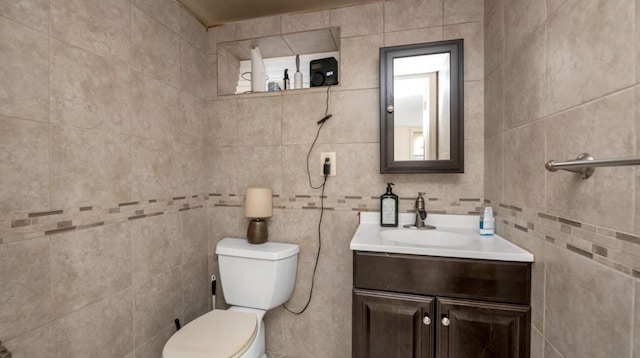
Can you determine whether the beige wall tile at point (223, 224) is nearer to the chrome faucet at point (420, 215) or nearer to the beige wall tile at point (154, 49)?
the beige wall tile at point (154, 49)

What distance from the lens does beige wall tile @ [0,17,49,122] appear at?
84cm

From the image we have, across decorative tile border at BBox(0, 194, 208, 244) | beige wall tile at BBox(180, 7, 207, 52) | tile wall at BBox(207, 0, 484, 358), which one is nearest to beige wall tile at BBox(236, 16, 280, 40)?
tile wall at BBox(207, 0, 484, 358)

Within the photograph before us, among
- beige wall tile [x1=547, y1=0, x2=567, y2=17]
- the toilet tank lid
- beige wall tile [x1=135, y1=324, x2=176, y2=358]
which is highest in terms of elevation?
beige wall tile [x1=547, y1=0, x2=567, y2=17]

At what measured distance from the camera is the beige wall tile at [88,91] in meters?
0.98

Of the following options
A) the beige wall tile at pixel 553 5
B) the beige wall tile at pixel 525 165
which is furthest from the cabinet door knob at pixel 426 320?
the beige wall tile at pixel 553 5

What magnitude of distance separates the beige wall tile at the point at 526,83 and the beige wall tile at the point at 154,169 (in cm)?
172

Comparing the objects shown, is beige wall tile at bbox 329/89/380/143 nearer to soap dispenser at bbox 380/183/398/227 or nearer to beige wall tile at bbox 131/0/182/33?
soap dispenser at bbox 380/183/398/227

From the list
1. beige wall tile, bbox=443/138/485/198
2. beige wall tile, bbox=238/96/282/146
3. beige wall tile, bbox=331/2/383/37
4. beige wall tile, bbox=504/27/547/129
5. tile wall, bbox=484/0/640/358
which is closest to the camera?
tile wall, bbox=484/0/640/358

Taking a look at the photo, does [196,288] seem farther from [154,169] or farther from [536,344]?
[536,344]

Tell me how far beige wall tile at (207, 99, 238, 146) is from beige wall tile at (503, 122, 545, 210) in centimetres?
154

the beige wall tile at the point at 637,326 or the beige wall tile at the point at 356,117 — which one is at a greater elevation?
Answer: the beige wall tile at the point at 356,117

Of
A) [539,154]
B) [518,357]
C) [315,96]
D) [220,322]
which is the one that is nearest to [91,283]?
[220,322]

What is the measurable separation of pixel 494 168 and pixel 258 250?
4.34ft

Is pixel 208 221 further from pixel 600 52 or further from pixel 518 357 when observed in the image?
pixel 600 52
